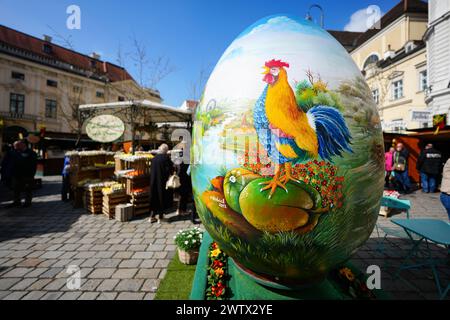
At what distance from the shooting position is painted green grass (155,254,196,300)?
9.07 feet

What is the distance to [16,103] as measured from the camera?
2694cm

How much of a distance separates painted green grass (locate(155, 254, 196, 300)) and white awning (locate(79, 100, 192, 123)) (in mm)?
6158

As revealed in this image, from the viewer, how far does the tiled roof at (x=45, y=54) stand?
2602 centimetres

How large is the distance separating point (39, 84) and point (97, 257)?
3530 cm

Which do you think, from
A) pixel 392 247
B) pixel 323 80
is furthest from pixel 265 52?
pixel 392 247

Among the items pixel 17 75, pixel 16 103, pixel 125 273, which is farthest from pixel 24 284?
Answer: pixel 17 75

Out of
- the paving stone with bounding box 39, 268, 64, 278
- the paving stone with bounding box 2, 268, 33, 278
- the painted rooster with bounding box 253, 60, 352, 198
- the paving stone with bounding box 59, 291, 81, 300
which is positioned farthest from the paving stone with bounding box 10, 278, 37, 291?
the painted rooster with bounding box 253, 60, 352, 198

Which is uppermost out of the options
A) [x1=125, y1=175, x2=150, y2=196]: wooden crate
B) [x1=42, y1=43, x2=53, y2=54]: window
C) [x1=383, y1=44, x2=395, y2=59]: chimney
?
[x1=42, y1=43, x2=53, y2=54]: window

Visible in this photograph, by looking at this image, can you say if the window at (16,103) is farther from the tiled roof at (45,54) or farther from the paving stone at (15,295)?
the paving stone at (15,295)

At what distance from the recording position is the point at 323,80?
1604mm

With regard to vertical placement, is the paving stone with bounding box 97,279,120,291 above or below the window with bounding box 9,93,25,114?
below

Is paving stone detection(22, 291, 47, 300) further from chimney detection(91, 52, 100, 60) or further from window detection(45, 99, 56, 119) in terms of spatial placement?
chimney detection(91, 52, 100, 60)
